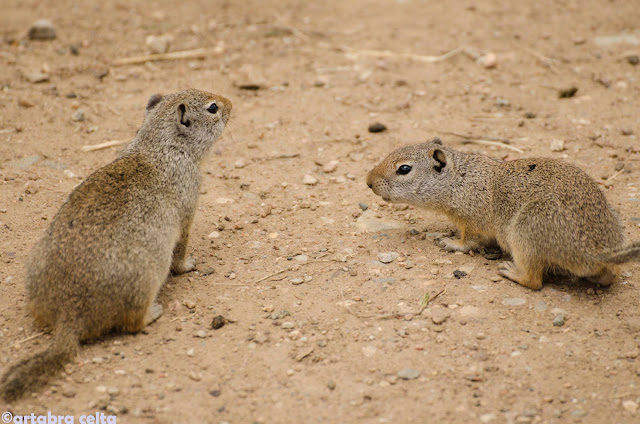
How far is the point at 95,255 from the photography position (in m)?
4.23

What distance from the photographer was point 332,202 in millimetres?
6145

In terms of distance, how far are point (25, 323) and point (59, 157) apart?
252 centimetres

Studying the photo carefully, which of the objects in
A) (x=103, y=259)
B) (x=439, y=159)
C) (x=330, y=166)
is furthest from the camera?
(x=330, y=166)

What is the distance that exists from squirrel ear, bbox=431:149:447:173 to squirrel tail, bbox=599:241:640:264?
1586 mm

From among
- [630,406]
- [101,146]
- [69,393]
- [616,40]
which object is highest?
[616,40]

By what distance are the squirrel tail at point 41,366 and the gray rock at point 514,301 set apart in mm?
3006

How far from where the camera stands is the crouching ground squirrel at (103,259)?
13.7ft

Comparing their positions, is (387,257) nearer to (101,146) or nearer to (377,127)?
(377,127)

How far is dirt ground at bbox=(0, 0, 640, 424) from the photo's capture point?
13.0 feet

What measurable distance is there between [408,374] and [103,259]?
211cm

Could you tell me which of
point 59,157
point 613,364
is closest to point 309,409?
point 613,364

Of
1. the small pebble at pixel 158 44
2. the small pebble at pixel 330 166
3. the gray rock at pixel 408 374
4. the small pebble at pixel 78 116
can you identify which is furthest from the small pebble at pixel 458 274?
the small pebble at pixel 158 44

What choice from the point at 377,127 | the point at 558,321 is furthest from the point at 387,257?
the point at 377,127

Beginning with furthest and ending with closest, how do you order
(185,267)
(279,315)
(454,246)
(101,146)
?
1. (101,146)
2. (454,246)
3. (185,267)
4. (279,315)
